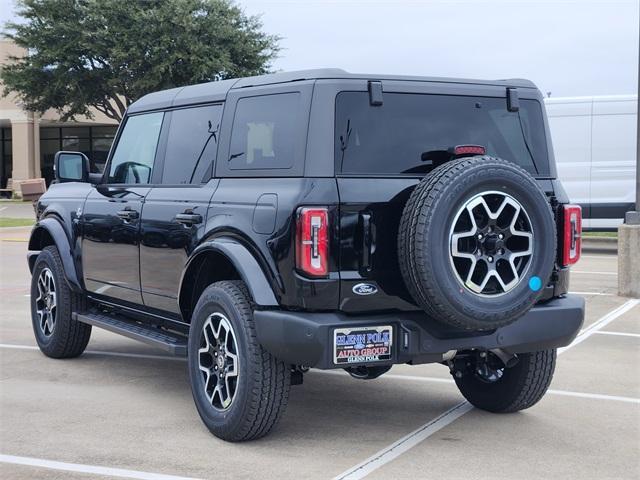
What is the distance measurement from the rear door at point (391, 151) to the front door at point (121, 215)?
201 centimetres

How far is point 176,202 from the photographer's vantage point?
6.04 metres

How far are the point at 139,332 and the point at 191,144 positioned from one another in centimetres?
134

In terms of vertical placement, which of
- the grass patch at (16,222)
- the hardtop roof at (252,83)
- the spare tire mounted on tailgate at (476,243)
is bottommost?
the grass patch at (16,222)

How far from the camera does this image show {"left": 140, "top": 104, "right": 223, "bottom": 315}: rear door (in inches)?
230

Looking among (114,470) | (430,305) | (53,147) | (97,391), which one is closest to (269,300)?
(430,305)

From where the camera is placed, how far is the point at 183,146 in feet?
20.9

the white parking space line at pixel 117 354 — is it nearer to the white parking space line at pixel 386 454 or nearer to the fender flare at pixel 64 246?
the fender flare at pixel 64 246

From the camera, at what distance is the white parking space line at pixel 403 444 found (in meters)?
4.78

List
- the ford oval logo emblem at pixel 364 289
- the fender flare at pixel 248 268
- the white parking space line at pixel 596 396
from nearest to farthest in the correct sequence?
the ford oval logo emblem at pixel 364 289, the fender flare at pixel 248 268, the white parking space line at pixel 596 396

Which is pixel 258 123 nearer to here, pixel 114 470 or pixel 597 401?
pixel 114 470

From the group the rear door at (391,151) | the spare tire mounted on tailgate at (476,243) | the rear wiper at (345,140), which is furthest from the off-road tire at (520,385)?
the rear wiper at (345,140)

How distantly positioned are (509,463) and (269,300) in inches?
60.0

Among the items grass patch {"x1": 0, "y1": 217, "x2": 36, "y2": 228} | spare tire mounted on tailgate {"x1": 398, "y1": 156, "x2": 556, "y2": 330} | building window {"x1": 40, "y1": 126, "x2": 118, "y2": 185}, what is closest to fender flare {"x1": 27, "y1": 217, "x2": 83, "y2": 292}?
spare tire mounted on tailgate {"x1": 398, "y1": 156, "x2": 556, "y2": 330}

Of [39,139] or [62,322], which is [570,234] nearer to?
[62,322]
